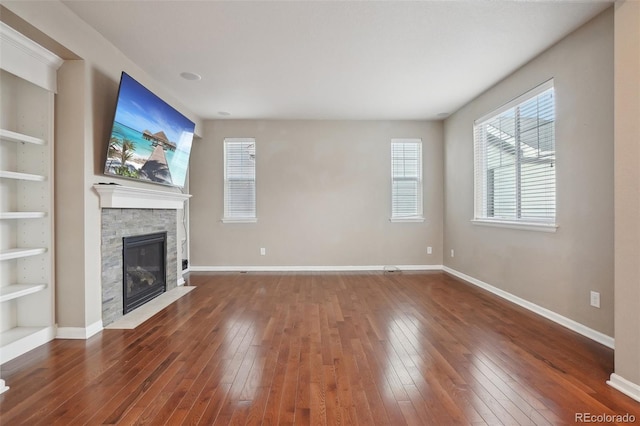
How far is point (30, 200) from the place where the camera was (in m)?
2.53

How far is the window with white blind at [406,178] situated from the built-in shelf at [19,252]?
481 centimetres

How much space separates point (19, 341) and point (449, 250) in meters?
5.52

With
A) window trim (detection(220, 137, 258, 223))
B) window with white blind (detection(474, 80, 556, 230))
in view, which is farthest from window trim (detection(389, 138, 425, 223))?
window trim (detection(220, 137, 258, 223))

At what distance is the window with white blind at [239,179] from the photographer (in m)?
5.47

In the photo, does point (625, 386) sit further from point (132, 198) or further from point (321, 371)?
point (132, 198)

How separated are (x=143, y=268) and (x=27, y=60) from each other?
2.26 metres

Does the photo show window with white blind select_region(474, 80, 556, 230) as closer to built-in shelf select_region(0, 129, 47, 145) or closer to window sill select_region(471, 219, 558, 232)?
window sill select_region(471, 219, 558, 232)

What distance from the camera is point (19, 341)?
2291 mm

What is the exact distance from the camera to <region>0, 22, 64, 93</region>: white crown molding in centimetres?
214

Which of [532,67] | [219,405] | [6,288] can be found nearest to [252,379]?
[219,405]

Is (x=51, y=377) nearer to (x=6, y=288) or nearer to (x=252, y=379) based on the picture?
(x=6, y=288)

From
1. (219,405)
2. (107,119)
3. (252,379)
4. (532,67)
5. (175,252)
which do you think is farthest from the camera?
(175,252)

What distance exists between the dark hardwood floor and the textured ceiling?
2.72m

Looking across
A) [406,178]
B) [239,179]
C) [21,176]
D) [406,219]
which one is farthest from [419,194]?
[21,176]
